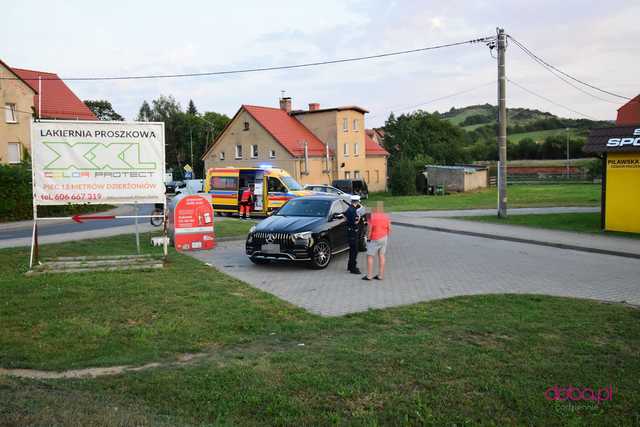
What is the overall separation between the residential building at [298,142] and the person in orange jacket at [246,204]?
21.7 meters

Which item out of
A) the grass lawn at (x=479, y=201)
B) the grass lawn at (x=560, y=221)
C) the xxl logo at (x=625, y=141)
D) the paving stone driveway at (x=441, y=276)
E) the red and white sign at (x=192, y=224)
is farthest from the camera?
the grass lawn at (x=479, y=201)

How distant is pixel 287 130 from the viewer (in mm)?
52406

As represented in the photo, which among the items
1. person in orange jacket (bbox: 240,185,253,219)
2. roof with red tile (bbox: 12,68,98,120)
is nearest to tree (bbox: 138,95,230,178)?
roof with red tile (bbox: 12,68,98,120)

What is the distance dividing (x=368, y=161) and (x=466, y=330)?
172 ft

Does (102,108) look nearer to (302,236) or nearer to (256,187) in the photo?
(256,187)

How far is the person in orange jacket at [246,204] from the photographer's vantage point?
2641 cm

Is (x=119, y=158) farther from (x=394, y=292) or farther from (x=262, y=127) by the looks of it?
(x=262, y=127)

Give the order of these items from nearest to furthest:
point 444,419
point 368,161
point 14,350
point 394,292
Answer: point 444,419
point 14,350
point 394,292
point 368,161

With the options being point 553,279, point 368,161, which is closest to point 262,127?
point 368,161

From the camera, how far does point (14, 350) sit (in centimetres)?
617

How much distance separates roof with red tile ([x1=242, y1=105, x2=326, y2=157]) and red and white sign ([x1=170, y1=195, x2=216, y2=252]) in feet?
112

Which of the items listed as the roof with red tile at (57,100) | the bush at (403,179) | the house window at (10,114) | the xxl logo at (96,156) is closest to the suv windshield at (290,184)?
the xxl logo at (96,156)

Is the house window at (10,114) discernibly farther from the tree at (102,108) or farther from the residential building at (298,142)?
the tree at (102,108)

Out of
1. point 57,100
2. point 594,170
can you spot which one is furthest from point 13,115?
point 594,170
